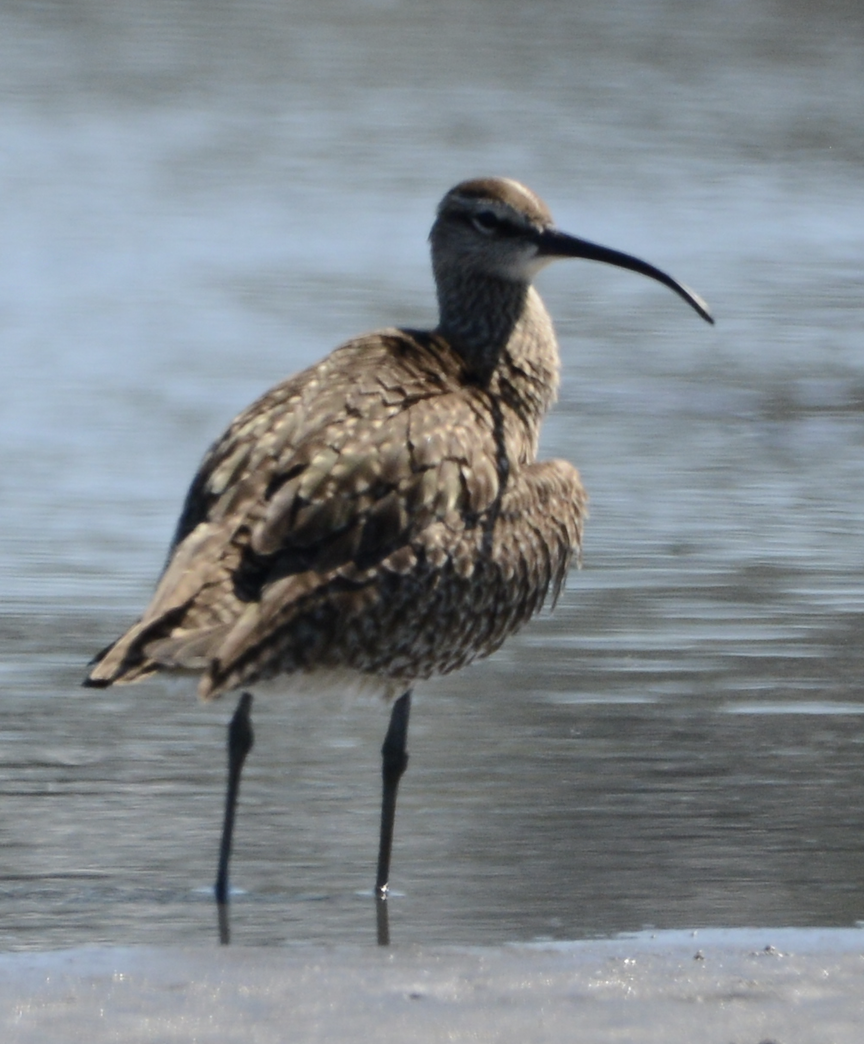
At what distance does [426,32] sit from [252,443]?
18763mm

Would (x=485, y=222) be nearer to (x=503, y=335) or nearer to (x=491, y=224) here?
(x=491, y=224)

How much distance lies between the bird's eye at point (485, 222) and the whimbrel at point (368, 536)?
1.38 feet

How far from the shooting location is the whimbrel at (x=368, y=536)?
529cm

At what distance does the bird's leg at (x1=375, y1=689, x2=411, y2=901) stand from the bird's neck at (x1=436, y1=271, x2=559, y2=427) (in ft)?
3.29

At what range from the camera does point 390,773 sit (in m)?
5.78

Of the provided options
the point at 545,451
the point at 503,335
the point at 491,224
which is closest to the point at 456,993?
the point at 503,335

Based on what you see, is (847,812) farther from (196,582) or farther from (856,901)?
(196,582)

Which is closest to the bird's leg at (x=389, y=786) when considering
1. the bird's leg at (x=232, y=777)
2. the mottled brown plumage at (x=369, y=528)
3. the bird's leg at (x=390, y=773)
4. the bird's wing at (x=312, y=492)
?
the bird's leg at (x=390, y=773)

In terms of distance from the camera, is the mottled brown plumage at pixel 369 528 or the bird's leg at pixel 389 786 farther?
the bird's leg at pixel 389 786

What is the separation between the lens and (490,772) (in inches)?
245

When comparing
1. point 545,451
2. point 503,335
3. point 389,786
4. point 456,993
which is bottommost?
point 545,451

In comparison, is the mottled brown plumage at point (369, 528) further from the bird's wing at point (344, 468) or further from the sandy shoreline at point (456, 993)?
the sandy shoreline at point (456, 993)

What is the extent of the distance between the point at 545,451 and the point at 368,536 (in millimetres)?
4222

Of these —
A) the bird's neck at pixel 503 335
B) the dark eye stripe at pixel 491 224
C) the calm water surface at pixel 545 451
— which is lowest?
the calm water surface at pixel 545 451
